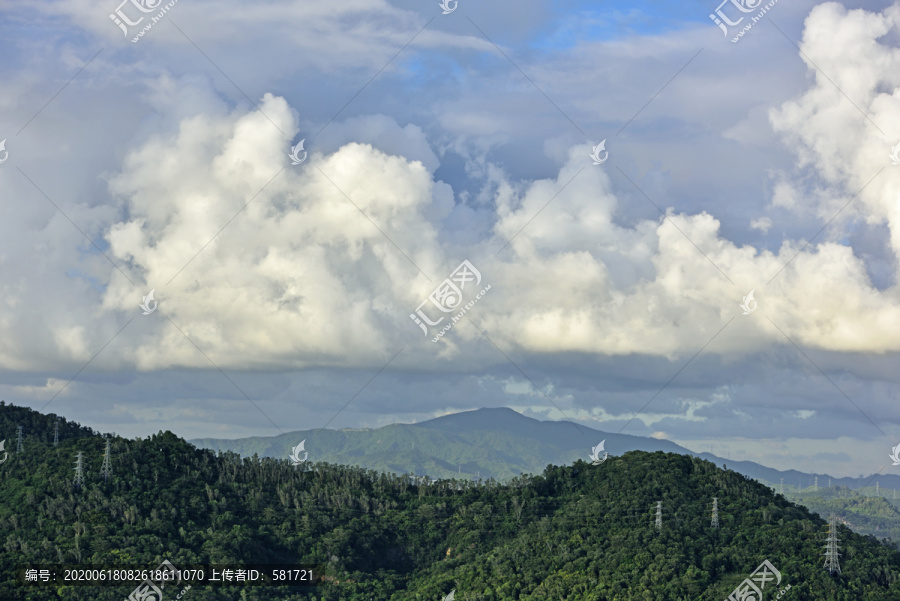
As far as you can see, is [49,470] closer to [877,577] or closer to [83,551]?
[83,551]

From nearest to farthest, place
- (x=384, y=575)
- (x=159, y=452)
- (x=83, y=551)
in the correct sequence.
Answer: (x=83, y=551) → (x=384, y=575) → (x=159, y=452)

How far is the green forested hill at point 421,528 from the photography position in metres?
118

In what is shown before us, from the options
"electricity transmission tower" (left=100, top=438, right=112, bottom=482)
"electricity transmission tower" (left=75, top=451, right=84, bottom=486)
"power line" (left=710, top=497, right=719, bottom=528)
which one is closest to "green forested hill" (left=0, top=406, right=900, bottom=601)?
"electricity transmission tower" (left=100, top=438, right=112, bottom=482)

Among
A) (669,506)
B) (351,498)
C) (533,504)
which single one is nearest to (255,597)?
(351,498)

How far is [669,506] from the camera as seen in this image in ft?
449

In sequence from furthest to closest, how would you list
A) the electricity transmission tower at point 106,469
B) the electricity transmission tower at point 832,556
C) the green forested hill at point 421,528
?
1. the electricity transmission tower at point 106,469
2. the electricity transmission tower at point 832,556
3. the green forested hill at point 421,528

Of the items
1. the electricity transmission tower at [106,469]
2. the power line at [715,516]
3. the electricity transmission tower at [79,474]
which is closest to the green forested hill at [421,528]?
the electricity transmission tower at [106,469]

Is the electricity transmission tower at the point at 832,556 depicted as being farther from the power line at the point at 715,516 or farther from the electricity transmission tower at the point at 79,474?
the electricity transmission tower at the point at 79,474

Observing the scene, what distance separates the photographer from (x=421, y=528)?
148750 mm

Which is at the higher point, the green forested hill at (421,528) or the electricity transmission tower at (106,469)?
the electricity transmission tower at (106,469)

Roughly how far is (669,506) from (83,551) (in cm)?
7975

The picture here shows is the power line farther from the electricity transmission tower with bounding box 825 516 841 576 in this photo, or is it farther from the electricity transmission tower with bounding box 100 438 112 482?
the electricity transmission tower with bounding box 100 438 112 482

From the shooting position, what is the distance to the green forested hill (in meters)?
118

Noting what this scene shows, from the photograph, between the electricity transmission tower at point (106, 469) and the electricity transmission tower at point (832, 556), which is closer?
the electricity transmission tower at point (832, 556)
